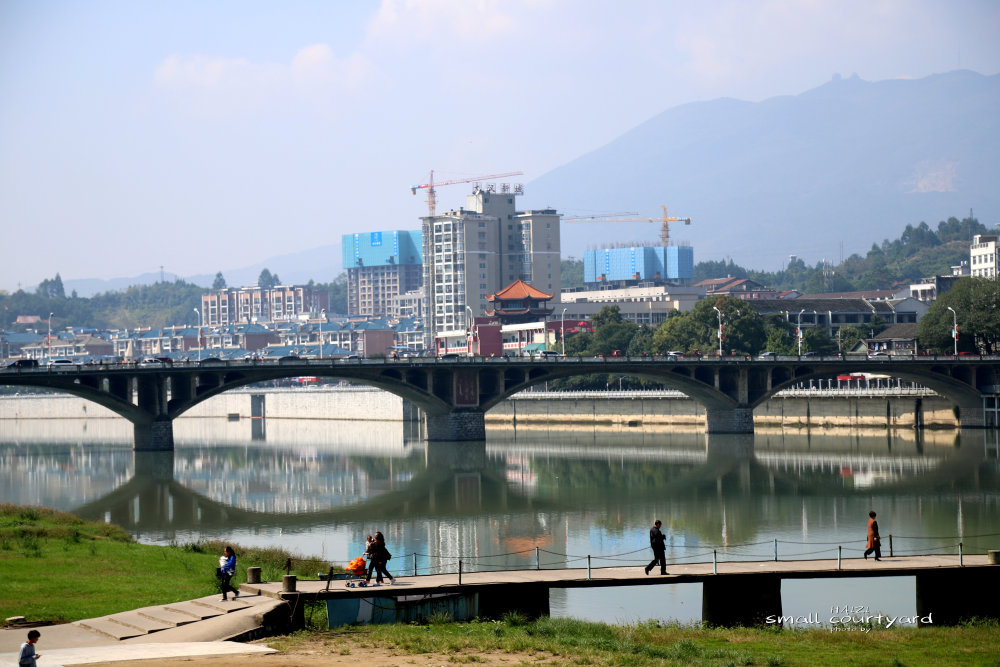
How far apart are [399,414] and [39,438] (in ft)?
125

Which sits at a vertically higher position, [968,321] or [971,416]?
[968,321]

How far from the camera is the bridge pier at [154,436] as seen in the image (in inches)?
3686

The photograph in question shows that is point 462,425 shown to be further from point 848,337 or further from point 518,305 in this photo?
point 518,305

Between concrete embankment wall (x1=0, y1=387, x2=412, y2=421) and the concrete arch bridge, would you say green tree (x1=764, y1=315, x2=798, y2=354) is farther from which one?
concrete embankment wall (x1=0, y1=387, x2=412, y2=421)

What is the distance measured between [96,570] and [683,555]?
19.0 meters

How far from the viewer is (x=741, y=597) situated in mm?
29422

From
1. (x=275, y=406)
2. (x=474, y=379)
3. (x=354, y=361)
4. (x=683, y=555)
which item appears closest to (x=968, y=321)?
(x=474, y=379)

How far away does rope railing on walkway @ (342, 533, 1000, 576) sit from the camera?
39.6m

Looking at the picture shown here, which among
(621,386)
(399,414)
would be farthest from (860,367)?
(399,414)

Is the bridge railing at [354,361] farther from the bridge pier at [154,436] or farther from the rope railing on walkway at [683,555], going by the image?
the rope railing on walkway at [683,555]

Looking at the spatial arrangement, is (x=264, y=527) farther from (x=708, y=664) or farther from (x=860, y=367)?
(x=860, y=367)

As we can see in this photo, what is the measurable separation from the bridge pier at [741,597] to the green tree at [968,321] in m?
94.7

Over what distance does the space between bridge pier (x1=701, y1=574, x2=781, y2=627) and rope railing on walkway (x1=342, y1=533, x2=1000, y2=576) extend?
8720mm

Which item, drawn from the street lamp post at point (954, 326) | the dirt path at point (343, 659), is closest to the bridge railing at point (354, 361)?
the street lamp post at point (954, 326)
